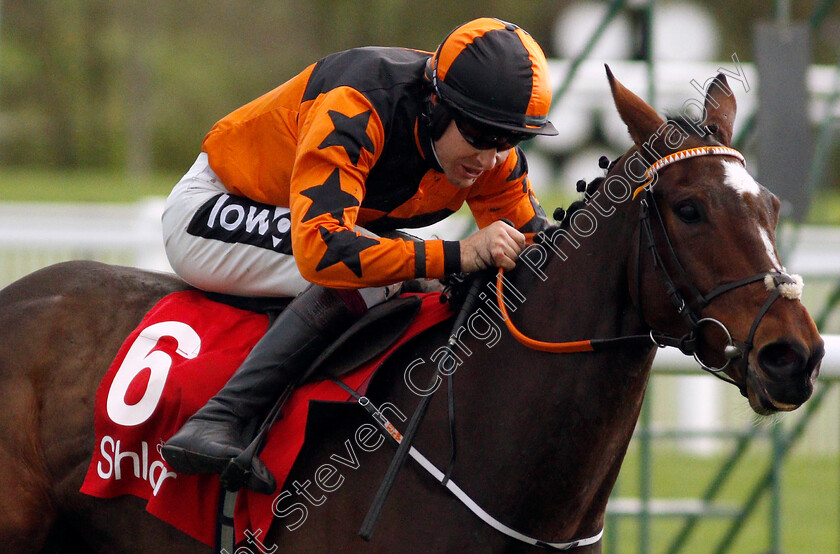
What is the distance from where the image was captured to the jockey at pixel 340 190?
279 centimetres

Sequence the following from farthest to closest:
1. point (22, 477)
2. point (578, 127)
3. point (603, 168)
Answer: point (578, 127)
point (22, 477)
point (603, 168)

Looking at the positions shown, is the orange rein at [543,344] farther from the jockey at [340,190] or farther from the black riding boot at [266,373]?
the black riding boot at [266,373]

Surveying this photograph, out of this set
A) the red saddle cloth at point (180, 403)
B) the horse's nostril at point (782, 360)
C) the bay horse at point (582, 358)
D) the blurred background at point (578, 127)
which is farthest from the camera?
the blurred background at point (578, 127)

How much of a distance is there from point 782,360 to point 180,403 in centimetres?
170

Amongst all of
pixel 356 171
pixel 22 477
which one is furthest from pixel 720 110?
pixel 22 477

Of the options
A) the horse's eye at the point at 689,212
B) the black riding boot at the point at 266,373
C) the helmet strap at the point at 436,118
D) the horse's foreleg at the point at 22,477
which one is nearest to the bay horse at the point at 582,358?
the horse's eye at the point at 689,212

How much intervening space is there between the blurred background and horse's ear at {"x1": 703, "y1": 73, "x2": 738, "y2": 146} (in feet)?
0.36

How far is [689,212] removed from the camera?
250cm

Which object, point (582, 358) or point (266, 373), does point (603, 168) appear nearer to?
point (582, 358)

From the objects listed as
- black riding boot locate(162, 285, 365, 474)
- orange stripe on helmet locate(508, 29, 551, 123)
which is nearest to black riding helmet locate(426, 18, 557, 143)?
orange stripe on helmet locate(508, 29, 551, 123)

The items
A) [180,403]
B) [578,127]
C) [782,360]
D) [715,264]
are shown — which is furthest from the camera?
[578,127]

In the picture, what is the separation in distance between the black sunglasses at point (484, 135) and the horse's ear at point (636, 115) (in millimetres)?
299

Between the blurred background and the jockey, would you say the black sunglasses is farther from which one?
the blurred background

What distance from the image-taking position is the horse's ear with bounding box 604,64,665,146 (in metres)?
2.66
